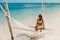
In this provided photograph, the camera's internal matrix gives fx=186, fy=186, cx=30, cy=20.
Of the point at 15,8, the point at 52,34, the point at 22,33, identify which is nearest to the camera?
the point at 22,33

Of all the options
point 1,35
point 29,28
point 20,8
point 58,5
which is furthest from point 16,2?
point 29,28

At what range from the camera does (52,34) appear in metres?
3.25

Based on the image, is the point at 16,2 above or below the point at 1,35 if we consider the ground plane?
above

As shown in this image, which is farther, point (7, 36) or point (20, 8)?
point (20, 8)

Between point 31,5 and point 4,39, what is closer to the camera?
point 4,39

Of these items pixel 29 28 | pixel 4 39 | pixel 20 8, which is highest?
pixel 20 8

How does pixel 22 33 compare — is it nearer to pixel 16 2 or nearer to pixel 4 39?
pixel 4 39

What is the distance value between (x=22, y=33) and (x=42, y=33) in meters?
0.33

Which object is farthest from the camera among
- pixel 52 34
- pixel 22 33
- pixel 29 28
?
pixel 52 34

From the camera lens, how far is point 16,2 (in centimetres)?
661

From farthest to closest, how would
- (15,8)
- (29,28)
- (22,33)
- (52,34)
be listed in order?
(15,8), (52,34), (22,33), (29,28)

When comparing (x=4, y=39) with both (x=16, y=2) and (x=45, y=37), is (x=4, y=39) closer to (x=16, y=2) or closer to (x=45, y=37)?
(x=45, y=37)

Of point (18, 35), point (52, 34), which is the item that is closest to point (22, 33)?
point (18, 35)

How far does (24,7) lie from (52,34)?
3.36 meters
